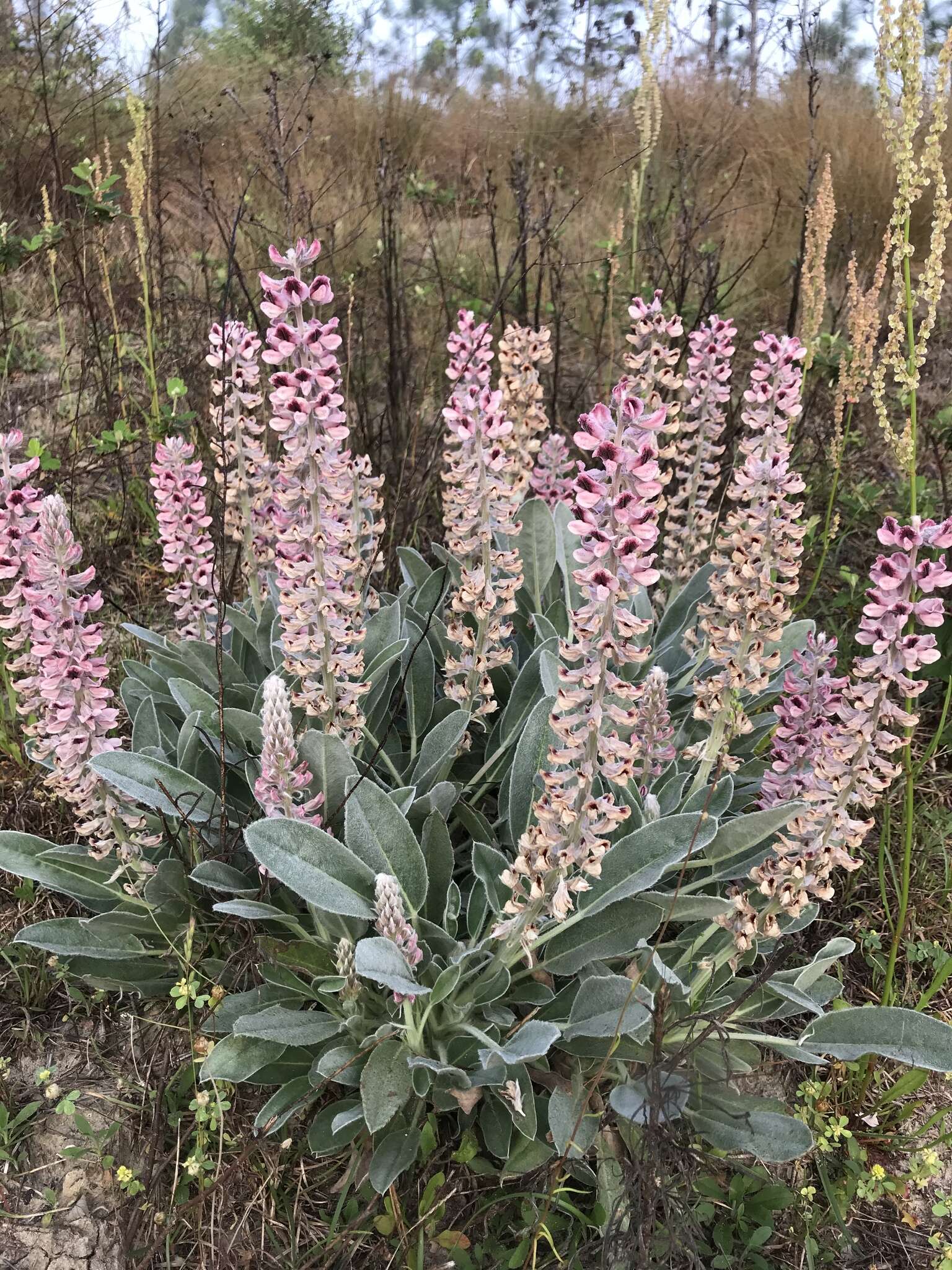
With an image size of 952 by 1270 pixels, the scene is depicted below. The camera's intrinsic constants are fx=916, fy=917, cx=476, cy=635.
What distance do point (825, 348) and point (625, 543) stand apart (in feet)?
11.6

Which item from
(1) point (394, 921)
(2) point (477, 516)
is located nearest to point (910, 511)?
(2) point (477, 516)

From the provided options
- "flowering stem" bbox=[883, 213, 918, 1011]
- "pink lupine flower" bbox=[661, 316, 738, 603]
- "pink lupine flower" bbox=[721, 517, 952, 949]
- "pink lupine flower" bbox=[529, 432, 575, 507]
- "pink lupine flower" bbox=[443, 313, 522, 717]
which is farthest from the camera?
"pink lupine flower" bbox=[529, 432, 575, 507]

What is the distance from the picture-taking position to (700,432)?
2592 millimetres

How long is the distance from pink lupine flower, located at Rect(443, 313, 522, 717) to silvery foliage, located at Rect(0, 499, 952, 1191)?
0.14 meters

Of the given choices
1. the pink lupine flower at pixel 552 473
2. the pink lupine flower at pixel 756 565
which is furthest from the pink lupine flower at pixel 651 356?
the pink lupine flower at pixel 552 473

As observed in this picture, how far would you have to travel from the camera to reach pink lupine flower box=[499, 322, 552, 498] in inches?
103

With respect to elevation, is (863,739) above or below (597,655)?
below

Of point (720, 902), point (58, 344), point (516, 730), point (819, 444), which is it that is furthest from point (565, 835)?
point (58, 344)

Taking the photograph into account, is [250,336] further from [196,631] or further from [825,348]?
[825,348]

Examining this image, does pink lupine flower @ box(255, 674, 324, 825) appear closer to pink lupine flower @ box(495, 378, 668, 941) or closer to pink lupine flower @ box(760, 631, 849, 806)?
pink lupine flower @ box(495, 378, 668, 941)

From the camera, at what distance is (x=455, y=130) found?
9547 millimetres

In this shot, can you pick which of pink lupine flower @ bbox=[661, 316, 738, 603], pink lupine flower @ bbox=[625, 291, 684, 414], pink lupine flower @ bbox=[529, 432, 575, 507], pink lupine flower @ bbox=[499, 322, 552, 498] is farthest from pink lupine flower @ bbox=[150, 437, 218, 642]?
pink lupine flower @ bbox=[661, 316, 738, 603]

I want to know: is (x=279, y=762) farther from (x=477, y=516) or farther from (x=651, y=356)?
(x=651, y=356)

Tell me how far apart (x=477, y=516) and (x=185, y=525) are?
81 cm
